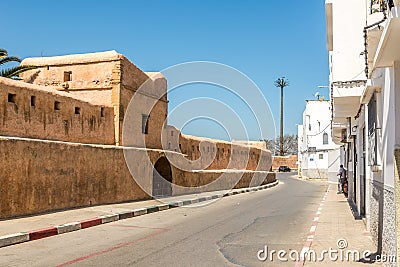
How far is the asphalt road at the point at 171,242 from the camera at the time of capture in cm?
813

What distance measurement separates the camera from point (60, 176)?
551 inches

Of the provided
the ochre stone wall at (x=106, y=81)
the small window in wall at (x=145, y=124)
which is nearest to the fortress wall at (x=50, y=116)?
the ochre stone wall at (x=106, y=81)

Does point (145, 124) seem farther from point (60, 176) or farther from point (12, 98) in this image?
point (12, 98)

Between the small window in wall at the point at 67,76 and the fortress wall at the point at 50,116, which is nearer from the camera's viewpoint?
the fortress wall at the point at 50,116

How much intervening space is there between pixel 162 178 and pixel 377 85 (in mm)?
15272

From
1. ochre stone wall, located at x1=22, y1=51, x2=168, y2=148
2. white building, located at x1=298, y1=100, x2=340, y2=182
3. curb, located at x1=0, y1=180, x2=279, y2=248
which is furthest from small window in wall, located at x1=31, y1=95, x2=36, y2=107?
white building, located at x1=298, y1=100, x2=340, y2=182

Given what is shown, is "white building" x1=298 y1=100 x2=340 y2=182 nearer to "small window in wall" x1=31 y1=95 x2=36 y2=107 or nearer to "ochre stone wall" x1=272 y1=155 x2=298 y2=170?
"ochre stone wall" x1=272 y1=155 x2=298 y2=170

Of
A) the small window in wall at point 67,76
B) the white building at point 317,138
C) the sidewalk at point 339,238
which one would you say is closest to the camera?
the sidewalk at point 339,238

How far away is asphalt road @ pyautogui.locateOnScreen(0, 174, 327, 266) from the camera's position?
8.13 m

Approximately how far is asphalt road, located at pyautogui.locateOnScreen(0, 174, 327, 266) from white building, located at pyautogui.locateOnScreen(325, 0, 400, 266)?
6.49 ft

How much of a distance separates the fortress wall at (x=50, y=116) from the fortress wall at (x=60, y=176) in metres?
0.74

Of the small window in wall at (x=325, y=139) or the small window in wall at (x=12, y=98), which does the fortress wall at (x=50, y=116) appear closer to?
the small window in wall at (x=12, y=98)

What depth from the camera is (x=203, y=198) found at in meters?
22.3

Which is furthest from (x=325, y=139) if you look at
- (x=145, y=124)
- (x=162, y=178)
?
(x=145, y=124)
